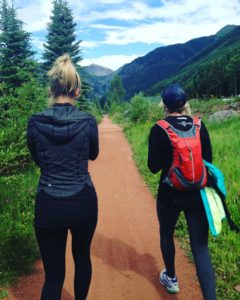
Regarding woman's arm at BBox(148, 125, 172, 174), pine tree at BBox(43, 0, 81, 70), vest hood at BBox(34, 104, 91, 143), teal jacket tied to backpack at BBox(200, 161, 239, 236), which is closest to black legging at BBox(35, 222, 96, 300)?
vest hood at BBox(34, 104, 91, 143)

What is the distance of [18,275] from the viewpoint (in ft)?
14.9

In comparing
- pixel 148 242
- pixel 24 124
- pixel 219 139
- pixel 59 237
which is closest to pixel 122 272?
pixel 148 242

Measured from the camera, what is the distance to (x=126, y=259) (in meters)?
5.11

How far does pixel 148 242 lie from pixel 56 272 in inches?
111

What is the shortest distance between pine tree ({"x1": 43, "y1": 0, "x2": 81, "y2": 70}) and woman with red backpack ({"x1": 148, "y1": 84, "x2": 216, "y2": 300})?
20.7 metres

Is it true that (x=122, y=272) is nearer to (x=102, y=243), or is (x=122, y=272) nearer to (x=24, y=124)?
(x=102, y=243)

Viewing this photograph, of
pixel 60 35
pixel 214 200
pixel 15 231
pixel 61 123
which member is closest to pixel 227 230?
pixel 214 200

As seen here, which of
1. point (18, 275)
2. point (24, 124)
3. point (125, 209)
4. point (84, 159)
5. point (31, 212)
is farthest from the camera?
point (24, 124)

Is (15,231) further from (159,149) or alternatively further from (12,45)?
(12,45)

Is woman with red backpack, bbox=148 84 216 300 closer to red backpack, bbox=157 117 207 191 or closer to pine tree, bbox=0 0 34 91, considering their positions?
red backpack, bbox=157 117 207 191

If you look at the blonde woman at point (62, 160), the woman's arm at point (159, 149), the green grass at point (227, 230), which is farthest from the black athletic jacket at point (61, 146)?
the green grass at point (227, 230)

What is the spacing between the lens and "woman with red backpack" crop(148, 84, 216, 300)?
3279 mm

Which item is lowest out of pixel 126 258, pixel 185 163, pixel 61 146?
pixel 126 258

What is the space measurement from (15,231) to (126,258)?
1578 millimetres
